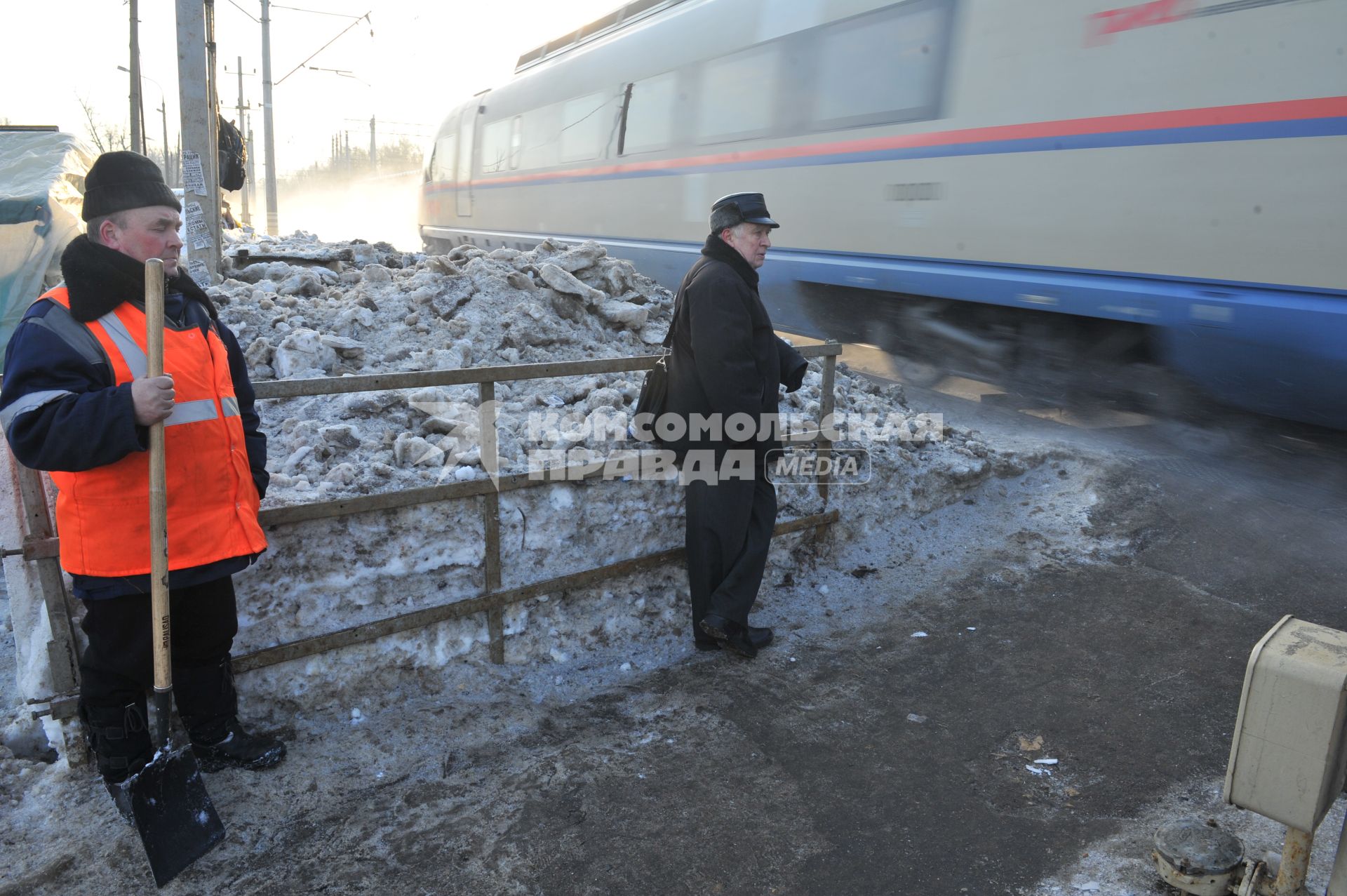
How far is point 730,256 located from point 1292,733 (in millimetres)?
2406

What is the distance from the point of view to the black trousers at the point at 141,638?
2438 mm

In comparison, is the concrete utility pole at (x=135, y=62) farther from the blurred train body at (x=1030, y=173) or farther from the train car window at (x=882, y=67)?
the train car window at (x=882, y=67)

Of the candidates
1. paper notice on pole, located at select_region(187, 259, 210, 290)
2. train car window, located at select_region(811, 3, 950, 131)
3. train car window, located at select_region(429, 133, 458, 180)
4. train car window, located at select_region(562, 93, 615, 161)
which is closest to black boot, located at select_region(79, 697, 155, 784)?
paper notice on pole, located at select_region(187, 259, 210, 290)

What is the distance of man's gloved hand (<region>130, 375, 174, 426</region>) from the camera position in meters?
2.19

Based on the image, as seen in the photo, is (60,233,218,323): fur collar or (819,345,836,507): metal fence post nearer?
(60,233,218,323): fur collar

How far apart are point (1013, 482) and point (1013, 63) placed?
8.58ft

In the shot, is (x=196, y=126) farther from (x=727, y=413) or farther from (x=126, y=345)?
(x=727, y=413)

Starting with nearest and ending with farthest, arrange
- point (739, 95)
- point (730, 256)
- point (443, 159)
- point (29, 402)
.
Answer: point (29, 402)
point (730, 256)
point (739, 95)
point (443, 159)

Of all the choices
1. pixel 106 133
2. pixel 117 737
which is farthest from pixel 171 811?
pixel 106 133

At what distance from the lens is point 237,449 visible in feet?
8.48

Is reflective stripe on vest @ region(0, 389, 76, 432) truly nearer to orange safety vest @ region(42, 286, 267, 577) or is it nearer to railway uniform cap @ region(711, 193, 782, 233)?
orange safety vest @ region(42, 286, 267, 577)

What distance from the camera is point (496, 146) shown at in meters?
12.9

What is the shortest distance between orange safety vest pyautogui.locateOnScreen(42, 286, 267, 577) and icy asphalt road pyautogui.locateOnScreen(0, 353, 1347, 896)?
83 centimetres

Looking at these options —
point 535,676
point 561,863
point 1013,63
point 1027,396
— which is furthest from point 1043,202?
point 561,863
